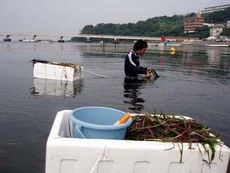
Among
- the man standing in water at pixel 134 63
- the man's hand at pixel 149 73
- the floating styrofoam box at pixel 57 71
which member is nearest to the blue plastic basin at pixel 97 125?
the man standing in water at pixel 134 63

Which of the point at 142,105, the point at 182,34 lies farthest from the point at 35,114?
the point at 182,34

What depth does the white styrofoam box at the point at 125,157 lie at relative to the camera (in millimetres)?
3621

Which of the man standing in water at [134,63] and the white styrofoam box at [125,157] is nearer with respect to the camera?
the white styrofoam box at [125,157]

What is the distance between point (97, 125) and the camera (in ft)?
12.5

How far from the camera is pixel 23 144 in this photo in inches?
245

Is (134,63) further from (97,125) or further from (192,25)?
(192,25)

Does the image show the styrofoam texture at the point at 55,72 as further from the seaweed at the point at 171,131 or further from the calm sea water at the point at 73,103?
the seaweed at the point at 171,131

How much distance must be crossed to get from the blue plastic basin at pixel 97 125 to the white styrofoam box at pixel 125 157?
155mm

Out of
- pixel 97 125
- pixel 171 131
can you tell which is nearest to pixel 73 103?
pixel 171 131

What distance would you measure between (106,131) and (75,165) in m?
0.55

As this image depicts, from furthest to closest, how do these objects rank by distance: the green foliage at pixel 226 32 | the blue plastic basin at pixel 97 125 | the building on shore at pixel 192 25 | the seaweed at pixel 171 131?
1. the building on shore at pixel 192 25
2. the green foliage at pixel 226 32
3. the seaweed at pixel 171 131
4. the blue plastic basin at pixel 97 125

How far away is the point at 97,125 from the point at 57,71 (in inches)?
435

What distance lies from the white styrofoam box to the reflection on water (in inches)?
313

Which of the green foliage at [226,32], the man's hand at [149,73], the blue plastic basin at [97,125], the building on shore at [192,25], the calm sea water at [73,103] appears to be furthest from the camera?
the building on shore at [192,25]
